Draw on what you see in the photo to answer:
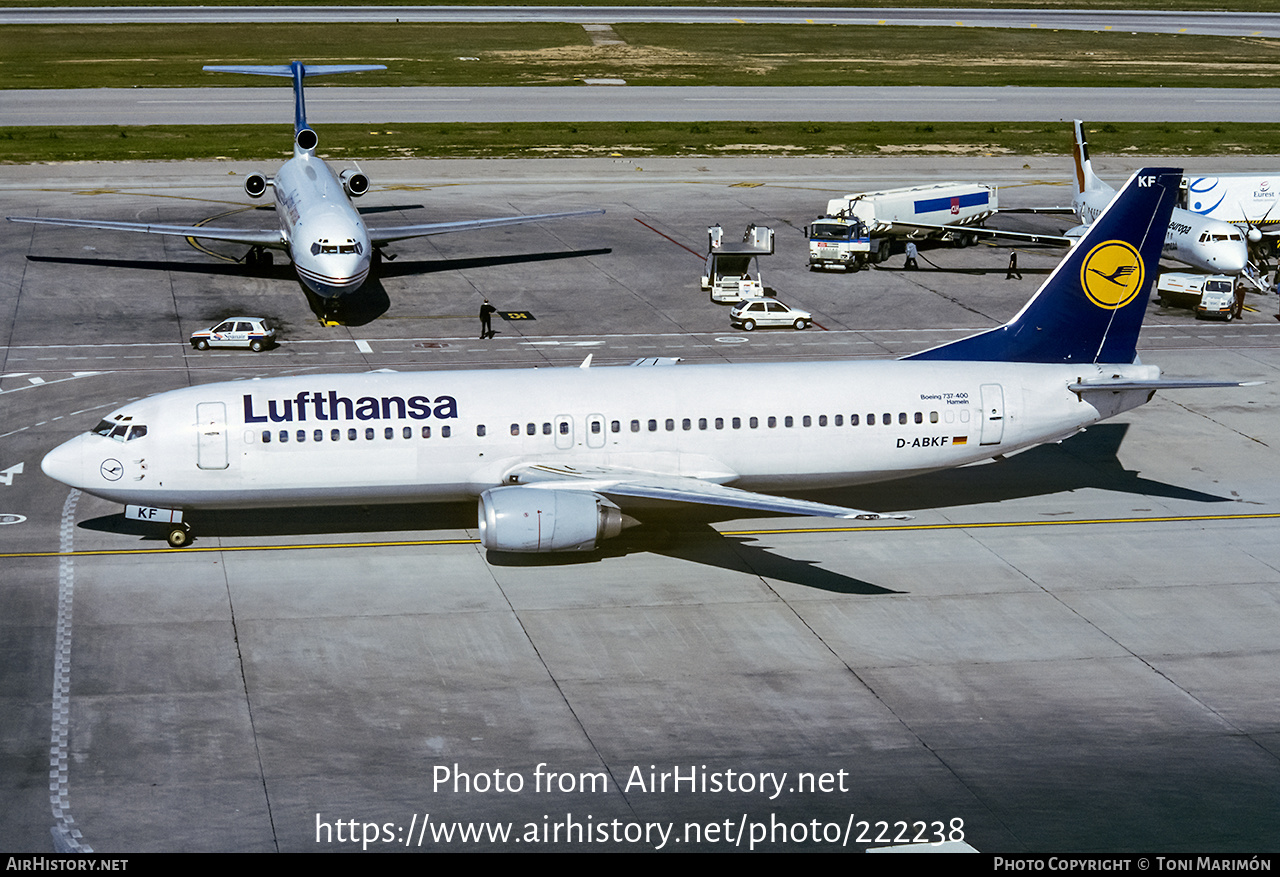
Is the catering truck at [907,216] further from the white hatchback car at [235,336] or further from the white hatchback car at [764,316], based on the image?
the white hatchback car at [235,336]

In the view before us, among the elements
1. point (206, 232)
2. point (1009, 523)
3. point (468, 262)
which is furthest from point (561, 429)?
point (206, 232)

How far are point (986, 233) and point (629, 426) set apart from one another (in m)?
43.7

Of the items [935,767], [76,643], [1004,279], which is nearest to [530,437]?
[76,643]

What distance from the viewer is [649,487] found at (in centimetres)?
3716

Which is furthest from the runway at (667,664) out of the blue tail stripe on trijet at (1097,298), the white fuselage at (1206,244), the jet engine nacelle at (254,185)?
the jet engine nacelle at (254,185)

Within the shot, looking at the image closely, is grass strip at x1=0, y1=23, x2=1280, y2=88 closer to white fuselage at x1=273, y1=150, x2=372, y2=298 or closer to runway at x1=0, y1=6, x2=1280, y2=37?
runway at x1=0, y1=6, x2=1280, y2=37

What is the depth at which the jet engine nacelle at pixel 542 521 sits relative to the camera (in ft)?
118

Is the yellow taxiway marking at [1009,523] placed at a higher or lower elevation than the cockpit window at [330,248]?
lower

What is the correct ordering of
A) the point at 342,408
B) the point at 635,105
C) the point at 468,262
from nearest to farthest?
the point at 342,408, the point at 468,262, the point at 635,105

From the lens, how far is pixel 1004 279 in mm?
73812

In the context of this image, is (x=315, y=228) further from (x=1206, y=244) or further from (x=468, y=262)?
(x=1206, y=244)

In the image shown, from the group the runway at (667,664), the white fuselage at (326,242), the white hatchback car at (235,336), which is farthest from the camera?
the white fuselage at (326,242)

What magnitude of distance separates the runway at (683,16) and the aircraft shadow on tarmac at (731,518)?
417ft
